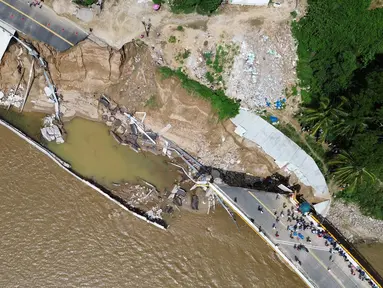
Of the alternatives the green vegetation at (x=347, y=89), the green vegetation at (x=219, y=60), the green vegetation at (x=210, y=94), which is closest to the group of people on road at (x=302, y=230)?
the green vegetation at (x=347, y=89)

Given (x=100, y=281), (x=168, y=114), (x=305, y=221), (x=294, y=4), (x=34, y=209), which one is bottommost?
(x=100, y=281)

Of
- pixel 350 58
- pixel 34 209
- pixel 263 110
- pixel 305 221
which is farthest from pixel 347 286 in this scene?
pixel 34 209

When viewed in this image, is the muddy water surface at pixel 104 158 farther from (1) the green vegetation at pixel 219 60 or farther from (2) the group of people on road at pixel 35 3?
(2) the group of people on road at pixel 35 3

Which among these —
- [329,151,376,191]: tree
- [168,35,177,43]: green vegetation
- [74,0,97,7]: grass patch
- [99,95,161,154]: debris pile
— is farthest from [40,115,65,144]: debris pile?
[329,151,376,191]: tree

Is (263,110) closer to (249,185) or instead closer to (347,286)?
(249,185)

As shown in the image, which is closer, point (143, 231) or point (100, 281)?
point (100, 281)

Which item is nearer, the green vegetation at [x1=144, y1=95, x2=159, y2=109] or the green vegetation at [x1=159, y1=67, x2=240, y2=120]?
the green vegetation at [x1=159, y1=67, x2=240, y2=120]

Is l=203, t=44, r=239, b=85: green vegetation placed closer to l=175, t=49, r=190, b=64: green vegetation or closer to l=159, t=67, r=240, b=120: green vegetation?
l=159, t=67, r=240, b=120: green vegetation
